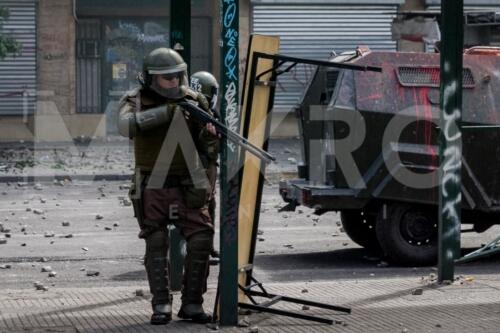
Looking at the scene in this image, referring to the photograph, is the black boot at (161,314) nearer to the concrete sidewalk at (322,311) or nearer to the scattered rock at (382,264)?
the concrete sidewalk at (322,311)

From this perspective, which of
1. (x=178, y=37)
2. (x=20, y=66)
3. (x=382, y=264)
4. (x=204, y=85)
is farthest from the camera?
(x=20, y=66)

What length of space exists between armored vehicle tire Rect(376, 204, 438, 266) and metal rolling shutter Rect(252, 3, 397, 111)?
1848cm

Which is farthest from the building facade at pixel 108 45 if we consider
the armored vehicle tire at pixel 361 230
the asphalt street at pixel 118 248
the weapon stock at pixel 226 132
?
the weapon stock at pixel 226 132

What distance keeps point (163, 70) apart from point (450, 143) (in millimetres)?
2826

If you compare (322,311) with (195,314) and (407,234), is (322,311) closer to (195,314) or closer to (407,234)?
(195,314)

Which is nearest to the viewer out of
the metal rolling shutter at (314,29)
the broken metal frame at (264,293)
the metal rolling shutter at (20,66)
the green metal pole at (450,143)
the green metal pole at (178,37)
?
the broken metal frame at (264,293)

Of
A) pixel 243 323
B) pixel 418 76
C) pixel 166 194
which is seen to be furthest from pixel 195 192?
pixel 418 76

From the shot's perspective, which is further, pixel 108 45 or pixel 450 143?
pixel 108 45

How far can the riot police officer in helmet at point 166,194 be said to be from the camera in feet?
24.1

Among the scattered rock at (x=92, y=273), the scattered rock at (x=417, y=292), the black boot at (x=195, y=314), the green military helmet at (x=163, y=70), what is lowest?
the scattered rock at (x=92, y=273)

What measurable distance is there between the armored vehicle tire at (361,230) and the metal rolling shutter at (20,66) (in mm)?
17669

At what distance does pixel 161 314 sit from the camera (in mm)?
7371

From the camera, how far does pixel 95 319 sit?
7.65 m

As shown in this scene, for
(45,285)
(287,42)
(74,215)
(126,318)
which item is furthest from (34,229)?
(287,42)
